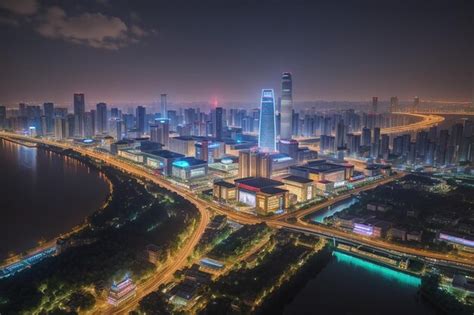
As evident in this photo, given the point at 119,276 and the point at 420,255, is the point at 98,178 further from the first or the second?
the point at 420,255

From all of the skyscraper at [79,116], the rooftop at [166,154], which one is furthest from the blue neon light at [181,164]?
the skyscraper at [79,116]

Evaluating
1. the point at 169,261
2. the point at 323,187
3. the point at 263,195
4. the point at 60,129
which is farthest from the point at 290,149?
the point at 60,129

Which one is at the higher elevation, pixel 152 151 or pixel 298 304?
pixel 152 151

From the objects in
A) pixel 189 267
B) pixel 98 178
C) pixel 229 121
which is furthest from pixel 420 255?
pixel 229 121

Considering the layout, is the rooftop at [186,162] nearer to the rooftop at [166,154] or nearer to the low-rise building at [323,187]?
the rooftop at [166,154]

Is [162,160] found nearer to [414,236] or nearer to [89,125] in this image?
[414,236]

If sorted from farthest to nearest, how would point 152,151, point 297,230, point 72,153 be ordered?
point 72,153, point 152,151, point 297,230

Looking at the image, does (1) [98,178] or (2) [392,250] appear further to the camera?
(1) [98,178]

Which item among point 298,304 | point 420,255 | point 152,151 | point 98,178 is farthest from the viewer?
point 152,151
